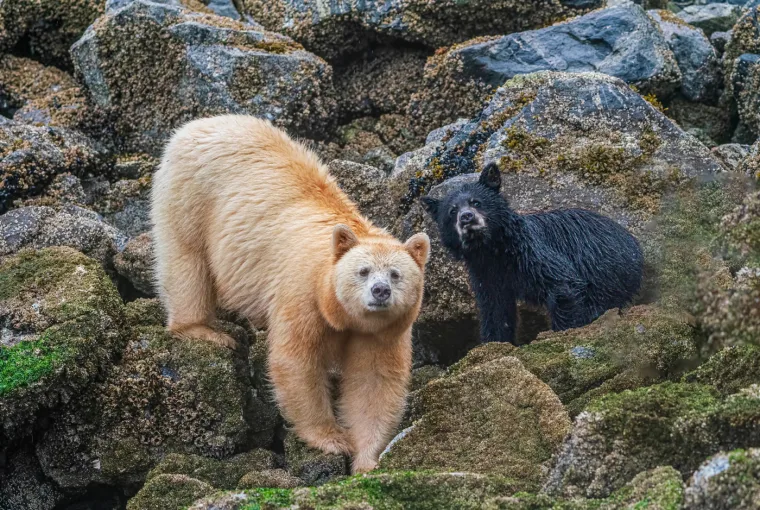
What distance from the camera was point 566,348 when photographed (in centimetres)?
867

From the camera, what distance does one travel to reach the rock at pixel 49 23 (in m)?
13.5

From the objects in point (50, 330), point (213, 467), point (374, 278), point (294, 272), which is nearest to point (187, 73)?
point (294, 272)

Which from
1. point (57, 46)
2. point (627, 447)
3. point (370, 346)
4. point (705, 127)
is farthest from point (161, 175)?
point (705, 127)

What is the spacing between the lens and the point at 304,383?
854 cm

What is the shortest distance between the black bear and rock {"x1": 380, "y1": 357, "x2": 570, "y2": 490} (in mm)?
1870

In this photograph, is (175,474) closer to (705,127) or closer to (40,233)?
(40,233)

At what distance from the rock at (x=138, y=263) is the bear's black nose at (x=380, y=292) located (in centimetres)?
323

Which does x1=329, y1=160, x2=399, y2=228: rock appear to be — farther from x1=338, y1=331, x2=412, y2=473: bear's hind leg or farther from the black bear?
x1=338, y1=331, x2=412, y2=473: bear's hind leg

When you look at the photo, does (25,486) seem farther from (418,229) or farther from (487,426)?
(418,229)

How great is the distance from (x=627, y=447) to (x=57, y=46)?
1000 cm

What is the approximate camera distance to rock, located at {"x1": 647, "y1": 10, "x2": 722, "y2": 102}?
12.6 meters

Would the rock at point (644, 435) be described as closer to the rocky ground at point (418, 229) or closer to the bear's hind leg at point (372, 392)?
the rocky ground at point (418, 229)

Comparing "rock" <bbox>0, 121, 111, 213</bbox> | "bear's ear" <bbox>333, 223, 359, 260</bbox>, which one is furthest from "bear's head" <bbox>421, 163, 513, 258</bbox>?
"rock" <bbox>0, 121, 111, 213</bbox>

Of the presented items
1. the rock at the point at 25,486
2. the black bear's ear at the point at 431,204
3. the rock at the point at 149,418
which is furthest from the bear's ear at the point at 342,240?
the rock at the point at 25,486
